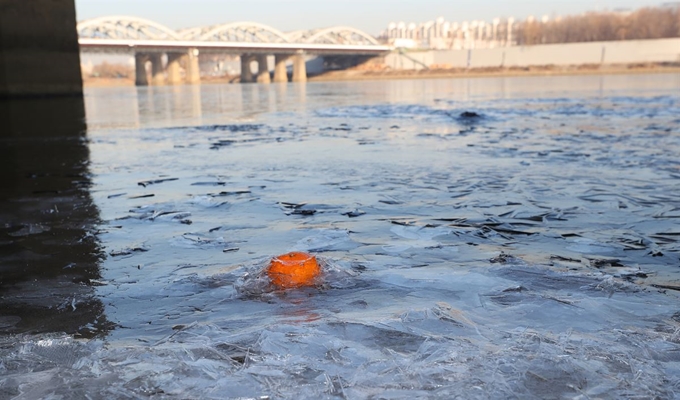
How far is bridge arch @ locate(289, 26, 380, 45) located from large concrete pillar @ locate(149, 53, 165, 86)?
22.1 metres

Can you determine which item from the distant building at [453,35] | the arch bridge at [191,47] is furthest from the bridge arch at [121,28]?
the distant building at [453,35]

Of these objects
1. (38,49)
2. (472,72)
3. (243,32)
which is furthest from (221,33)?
(38,49)

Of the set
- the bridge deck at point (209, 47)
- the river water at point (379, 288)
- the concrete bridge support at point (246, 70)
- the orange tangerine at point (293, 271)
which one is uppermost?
the bridge deck at point (209, 47)

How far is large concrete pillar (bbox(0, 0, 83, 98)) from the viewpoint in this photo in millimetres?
18578

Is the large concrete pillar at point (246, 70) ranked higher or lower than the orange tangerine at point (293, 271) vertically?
higher

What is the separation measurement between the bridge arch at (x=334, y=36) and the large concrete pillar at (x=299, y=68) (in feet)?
34.8

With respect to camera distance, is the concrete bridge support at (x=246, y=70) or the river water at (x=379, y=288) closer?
the river water at (x=379, y=288)

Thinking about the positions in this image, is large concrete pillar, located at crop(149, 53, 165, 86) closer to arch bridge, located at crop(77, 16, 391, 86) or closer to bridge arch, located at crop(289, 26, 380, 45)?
arch bridge, located at crop(77, 16, 391, 86)

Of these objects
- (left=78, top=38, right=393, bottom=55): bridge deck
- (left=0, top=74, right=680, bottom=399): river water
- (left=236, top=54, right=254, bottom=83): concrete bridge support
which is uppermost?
(left=78, top=38, right=393, bottom=55): bridge deck

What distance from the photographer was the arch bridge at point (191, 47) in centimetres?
7138

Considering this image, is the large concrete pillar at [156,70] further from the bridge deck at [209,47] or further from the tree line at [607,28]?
the tree line at [607,28]

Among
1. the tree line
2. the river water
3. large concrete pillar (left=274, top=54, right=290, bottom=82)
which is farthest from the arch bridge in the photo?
the river water

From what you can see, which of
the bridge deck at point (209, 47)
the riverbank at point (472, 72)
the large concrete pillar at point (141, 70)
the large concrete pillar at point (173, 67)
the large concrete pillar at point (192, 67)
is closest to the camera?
the bridge deck at point (209, 47)

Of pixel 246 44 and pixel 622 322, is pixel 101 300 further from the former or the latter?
pixel 246 44
